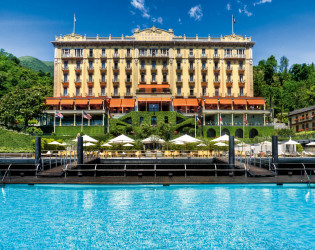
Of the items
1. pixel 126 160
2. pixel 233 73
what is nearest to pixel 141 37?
pixel 233 73

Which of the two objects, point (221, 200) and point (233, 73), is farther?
point (233, 73)

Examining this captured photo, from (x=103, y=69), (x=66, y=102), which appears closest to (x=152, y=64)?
(x=103, y=69)

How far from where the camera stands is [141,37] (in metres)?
A: 65.8

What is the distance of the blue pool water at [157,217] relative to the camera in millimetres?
9008

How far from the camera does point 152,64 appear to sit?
66.4 meters

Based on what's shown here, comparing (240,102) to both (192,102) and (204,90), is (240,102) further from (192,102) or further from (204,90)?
(192,102)

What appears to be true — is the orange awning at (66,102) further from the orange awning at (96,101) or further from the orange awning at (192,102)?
the orange awning at (192,102)

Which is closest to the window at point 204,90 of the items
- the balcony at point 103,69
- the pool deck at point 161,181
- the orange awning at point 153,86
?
the orange awning at point 153,86

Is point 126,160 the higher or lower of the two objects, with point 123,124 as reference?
lower

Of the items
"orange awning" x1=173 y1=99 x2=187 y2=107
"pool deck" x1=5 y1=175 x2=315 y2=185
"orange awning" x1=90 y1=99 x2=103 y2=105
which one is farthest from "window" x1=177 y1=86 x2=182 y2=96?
"pool deck" x1=5 y1=175 x2=315 y2=185

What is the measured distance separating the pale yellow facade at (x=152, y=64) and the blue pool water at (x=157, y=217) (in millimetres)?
50342

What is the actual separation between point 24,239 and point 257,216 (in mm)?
9240

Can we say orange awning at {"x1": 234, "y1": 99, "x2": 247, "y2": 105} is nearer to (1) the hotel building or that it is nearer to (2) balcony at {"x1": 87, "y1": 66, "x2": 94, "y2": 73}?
(1) the hotel building

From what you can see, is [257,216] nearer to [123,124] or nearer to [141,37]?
[123,124]
